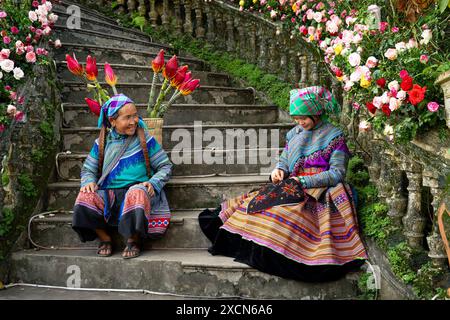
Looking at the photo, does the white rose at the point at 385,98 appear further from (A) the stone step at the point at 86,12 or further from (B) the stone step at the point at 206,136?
(A) the stone step at the point at 86,12

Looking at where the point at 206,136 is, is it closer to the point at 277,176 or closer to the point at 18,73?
the point at 277,176

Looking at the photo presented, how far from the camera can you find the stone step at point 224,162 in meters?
4.54

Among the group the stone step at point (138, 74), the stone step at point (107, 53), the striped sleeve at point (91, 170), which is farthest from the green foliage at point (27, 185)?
the stone step at point (107, 53)

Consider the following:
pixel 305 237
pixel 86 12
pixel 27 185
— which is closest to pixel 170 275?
pixel 305 237

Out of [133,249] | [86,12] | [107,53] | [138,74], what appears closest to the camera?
[133,249]

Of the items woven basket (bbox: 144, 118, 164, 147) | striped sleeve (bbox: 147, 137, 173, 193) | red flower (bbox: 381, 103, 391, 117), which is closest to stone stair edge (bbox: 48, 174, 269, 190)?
striped sleeve (bbox: 147, 137, 173, 193)

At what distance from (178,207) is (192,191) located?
0.60 feet

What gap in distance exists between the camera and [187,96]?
19.0 ft

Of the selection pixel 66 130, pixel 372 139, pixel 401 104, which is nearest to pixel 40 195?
pixel 66 130

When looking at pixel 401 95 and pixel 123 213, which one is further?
pixel 123 213

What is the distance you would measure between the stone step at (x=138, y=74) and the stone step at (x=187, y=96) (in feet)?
0.73

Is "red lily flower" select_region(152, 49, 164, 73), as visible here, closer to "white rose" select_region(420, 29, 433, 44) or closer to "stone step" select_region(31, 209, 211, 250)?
"stone step" select_region(31, 209, 211, 250)

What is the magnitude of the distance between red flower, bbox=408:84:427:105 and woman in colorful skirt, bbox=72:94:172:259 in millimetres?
1942

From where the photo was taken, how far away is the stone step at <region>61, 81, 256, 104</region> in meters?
5.43
